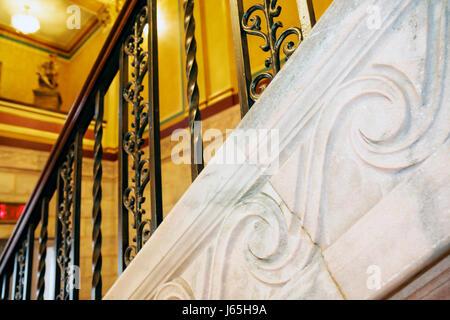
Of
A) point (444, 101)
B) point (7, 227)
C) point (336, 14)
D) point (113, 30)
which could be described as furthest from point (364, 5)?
point (7, 227)

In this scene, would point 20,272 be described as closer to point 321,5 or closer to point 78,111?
point 78,111

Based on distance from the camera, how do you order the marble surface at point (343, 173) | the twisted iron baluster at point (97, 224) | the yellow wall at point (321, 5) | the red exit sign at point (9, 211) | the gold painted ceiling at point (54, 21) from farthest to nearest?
the gold painted ceiling at point (54, 21)
the red exit sign at point (9, 211)
the yellow wall at point (321, 5)
the twisted iron baluster at point (97, 224)
the marble surface at point (343, 173)

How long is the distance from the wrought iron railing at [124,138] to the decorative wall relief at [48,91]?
14.7 feet

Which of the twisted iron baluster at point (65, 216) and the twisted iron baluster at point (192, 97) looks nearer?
the twisted iron baluster at point (192, 97)

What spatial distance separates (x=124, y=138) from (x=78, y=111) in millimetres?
408

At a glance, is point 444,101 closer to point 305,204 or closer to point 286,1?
point 305,204

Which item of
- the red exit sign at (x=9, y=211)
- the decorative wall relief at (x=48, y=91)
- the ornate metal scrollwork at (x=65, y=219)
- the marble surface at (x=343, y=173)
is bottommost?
the marble surface at (x=343, y=173)

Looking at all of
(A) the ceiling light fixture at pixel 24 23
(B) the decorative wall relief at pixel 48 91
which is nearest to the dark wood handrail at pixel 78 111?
(B) the decorative wall relief at pixel 48 91

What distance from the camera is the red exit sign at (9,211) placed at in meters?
3.98

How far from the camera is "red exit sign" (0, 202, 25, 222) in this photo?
13.1 ft

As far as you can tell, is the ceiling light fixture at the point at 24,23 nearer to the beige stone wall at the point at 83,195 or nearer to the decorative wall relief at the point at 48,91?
the decorative wall relief at the point at 48,91

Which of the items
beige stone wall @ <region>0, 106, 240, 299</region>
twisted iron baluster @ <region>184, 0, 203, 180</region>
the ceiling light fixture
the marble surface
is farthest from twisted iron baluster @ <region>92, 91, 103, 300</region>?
the ceiling light fixture

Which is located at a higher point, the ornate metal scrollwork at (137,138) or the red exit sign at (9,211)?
the red exit sign at (9,211)
